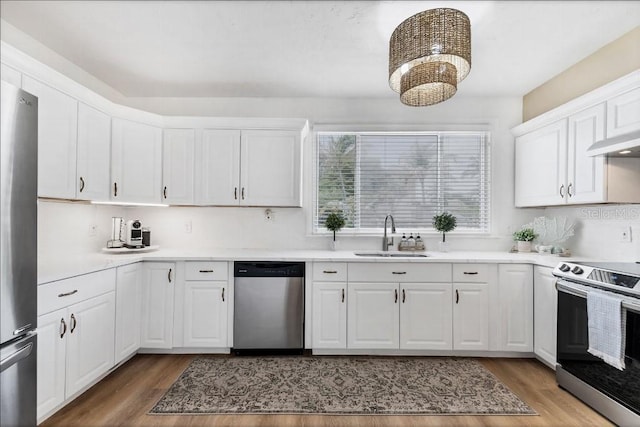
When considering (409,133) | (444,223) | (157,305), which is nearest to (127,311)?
(157,305)

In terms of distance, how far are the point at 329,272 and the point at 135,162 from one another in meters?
2.08

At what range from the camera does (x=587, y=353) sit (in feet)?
6.91

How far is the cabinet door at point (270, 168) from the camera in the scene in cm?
320

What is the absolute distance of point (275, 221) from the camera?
3.51 metres

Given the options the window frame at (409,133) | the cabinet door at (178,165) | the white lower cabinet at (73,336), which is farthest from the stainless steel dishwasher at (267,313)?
the cabinet door at (178,165)

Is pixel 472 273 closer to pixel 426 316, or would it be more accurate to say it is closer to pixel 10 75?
pixel 426 316

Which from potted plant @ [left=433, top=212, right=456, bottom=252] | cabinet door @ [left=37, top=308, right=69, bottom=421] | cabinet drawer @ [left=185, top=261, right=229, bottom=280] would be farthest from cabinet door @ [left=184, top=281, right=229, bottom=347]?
potted plant @ [left=433, top=212, right=456, bottom=252]

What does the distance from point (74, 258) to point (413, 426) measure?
2.77 meters

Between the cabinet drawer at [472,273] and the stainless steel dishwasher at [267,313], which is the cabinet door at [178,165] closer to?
the stainless steel dishwasher at [267,313]

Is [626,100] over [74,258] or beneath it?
over

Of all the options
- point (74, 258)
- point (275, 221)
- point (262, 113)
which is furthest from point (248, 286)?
point (262, 113)

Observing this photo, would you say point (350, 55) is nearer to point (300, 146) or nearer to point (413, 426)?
point (300, 146)

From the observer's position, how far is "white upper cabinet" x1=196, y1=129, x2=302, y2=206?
3195 mm

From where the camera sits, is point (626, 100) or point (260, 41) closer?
point (626, 100)
